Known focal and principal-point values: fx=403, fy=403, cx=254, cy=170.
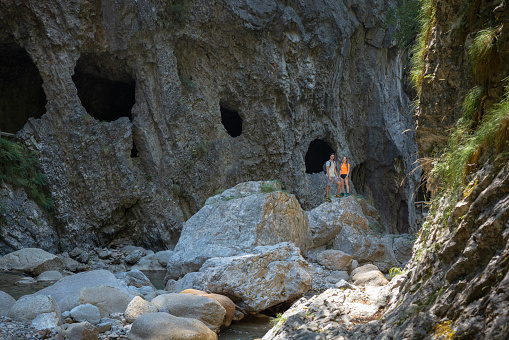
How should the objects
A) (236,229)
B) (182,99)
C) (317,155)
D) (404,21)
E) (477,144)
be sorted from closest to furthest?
(477,144) → (236,229) → (182,99) → (404,21) → (317,155)

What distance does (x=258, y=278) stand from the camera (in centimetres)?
736

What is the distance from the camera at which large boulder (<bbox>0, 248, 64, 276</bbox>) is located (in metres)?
10.1

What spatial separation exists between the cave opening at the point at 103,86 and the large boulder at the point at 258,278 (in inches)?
446

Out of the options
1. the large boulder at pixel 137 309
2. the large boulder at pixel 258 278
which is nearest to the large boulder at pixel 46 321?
the large boulder at pixel 137 309

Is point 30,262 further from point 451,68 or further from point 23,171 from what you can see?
point 451,68

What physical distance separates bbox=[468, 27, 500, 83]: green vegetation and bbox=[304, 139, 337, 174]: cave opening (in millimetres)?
20427

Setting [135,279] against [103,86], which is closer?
[135,279]

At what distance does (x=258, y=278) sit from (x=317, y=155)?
60.6ft

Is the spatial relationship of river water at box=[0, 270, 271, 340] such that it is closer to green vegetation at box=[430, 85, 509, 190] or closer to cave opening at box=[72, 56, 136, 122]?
green vegetation at box=[430, 85, 509, 190]

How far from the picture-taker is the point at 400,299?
12.2 feet

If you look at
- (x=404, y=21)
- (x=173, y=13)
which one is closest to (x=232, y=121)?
(x=173, y=13)

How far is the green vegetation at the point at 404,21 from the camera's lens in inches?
795

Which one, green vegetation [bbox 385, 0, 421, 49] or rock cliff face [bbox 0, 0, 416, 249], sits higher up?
green vegetation [bbox 385, 0, 421, 49]

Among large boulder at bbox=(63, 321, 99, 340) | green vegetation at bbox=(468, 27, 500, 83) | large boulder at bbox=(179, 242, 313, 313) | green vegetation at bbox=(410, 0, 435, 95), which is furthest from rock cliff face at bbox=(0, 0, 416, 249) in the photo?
green vegetation at bbox=(468, 27, 500, 83)
